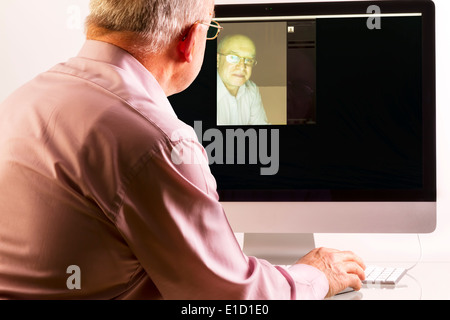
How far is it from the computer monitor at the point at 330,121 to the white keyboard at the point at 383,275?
0.10 m

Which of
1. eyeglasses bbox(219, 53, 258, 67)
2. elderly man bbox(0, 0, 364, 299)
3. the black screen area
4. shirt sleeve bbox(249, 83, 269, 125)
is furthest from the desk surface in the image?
eyeglasses bbox(219, 53, 258, 67)

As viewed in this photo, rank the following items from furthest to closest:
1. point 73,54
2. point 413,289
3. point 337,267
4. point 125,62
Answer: point 73,54, point 413,289, point 337,267, point 125,62

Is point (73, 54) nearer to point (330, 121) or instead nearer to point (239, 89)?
point (239, 89)

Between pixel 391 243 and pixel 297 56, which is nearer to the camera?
pixel 297 56

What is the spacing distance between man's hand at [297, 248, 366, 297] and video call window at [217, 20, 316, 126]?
38 centimetres

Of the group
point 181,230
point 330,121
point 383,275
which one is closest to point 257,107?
point 330,121

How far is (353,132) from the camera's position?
128 cm

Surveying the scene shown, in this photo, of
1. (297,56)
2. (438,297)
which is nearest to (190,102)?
(297,56)

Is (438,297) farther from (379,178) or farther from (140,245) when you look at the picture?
(140,245)

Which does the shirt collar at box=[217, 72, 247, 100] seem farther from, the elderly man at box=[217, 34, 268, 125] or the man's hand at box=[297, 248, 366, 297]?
the man's hand at box=[297, 248, 366, 297]

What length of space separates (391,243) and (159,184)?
45.2 inches

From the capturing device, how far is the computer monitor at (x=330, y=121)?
1268mm

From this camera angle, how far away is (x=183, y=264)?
2.28ft

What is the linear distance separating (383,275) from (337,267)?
0.74ft
